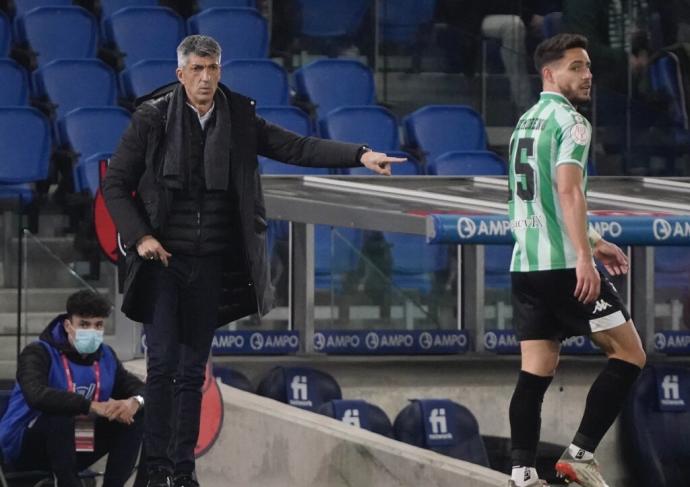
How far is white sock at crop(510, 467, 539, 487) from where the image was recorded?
6863mm

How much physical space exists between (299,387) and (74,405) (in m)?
3.30

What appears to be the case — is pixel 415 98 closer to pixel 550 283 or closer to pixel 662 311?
pixel 662 311

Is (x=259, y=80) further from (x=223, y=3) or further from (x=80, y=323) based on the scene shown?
(x=80, y=323)

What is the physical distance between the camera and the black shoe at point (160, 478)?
6.80 m

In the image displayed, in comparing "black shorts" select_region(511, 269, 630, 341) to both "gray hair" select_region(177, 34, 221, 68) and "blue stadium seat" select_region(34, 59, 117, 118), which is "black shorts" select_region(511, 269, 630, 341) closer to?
"gray hair" select_region(177, 34, 221, 68)

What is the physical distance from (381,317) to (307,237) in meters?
0.76

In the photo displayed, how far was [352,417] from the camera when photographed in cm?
1172

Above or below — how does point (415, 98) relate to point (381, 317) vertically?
above

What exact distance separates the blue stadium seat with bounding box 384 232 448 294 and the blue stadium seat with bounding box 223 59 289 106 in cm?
180

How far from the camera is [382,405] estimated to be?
12781mm

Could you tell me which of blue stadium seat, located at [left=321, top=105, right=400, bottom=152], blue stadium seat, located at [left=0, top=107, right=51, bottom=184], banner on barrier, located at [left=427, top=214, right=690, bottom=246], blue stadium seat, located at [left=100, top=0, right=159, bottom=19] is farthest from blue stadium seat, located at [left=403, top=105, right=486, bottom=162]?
banner on barrier, located at [left=427, top=214, right=690, bottom=246]

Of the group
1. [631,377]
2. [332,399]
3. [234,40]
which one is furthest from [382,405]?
[631,377]

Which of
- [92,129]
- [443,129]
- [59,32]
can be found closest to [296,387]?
[92,129]

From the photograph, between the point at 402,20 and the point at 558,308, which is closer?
the point at 558,308
